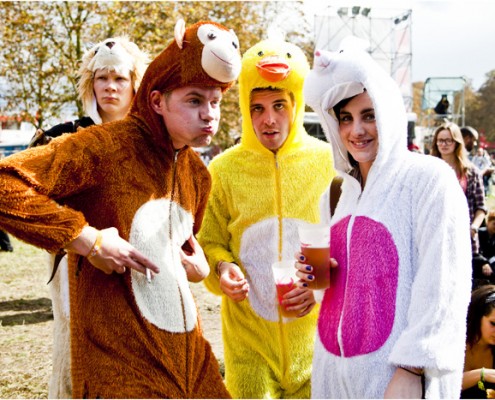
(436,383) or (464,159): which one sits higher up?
(464,159)

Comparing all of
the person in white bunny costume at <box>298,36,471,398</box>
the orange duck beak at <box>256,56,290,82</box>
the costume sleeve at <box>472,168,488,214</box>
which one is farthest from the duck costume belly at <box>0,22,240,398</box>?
the costume sleeve at <box>472,168,488,214</box>

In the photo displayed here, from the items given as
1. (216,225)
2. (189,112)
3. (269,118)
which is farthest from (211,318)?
(189,112)

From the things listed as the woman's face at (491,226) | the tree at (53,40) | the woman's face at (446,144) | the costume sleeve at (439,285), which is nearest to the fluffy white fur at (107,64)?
the costume sleeve at (439,285)

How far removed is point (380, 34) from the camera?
867 inches

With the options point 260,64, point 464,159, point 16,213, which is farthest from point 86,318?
point 464,159

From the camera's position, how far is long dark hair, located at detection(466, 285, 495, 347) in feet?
12.2

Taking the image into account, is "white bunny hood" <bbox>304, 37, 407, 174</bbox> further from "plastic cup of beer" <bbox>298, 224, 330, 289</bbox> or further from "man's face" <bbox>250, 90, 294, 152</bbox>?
"man's face" <bbox>250, 90, 294, 152</bbox>

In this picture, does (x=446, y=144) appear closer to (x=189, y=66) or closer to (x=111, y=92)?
(x=111, y=92)

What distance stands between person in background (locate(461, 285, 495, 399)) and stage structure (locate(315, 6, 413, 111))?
18.0 meters

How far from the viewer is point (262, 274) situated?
2873 mm

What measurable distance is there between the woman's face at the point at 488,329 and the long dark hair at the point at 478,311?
0.08 feet

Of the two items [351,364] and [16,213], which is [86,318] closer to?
[16,213]

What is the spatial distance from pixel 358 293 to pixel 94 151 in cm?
94

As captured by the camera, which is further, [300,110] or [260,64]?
[300,110]
